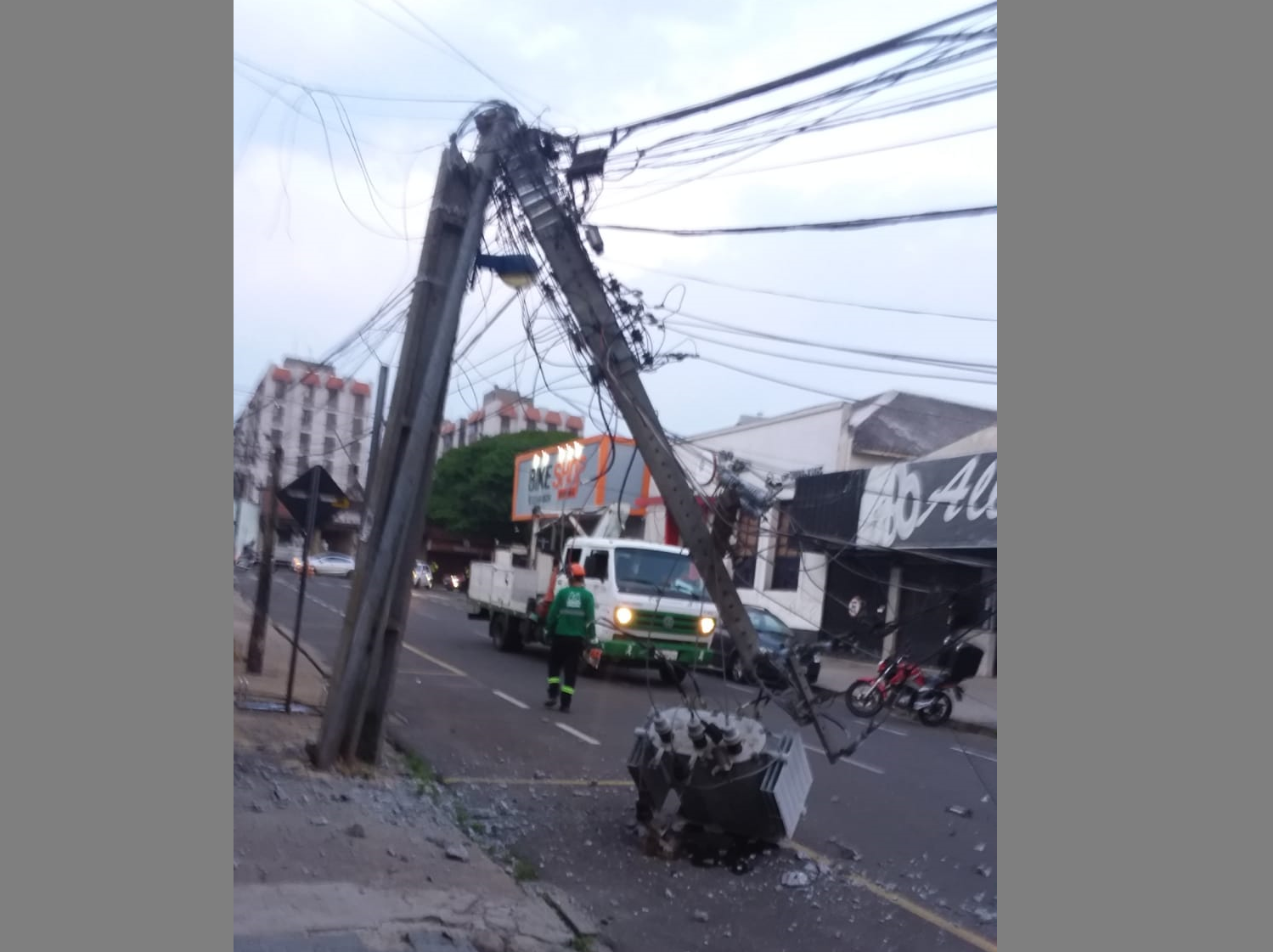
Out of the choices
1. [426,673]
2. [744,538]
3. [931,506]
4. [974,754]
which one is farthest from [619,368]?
[426,673]

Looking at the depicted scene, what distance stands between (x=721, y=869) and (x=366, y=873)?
220 centimetres

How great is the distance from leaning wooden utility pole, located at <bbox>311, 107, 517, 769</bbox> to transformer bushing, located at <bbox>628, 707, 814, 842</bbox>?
2.70m

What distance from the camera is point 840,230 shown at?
756 centimetres

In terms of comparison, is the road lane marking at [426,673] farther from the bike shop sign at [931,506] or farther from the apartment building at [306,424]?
the bike shop sign at [931,506]

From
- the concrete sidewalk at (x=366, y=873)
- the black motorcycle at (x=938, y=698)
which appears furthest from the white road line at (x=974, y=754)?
the concrete sidewalk at (x=366, y=873)

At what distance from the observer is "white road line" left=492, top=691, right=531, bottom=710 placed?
45.1 feet

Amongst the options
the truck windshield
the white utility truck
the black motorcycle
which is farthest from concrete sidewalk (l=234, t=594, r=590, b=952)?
the truck windshield

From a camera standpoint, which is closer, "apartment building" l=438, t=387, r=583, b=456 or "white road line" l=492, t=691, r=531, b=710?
"apartment building" l=438, t=387, r=583, b=456

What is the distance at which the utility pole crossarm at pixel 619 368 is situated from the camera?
8023 mm

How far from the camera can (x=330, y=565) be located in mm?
16594

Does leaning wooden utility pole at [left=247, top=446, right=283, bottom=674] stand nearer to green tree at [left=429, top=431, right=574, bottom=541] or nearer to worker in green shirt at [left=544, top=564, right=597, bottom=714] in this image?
worker in green shirt at [left=544, top=564, right=597, bottom=714]

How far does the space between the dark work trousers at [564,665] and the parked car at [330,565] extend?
2.62 metres

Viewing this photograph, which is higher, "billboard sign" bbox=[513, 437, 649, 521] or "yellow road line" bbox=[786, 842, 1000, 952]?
"billboard sign" bbox=[513, 437, 649, 521]

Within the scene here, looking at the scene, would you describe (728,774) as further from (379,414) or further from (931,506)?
(931,506)
